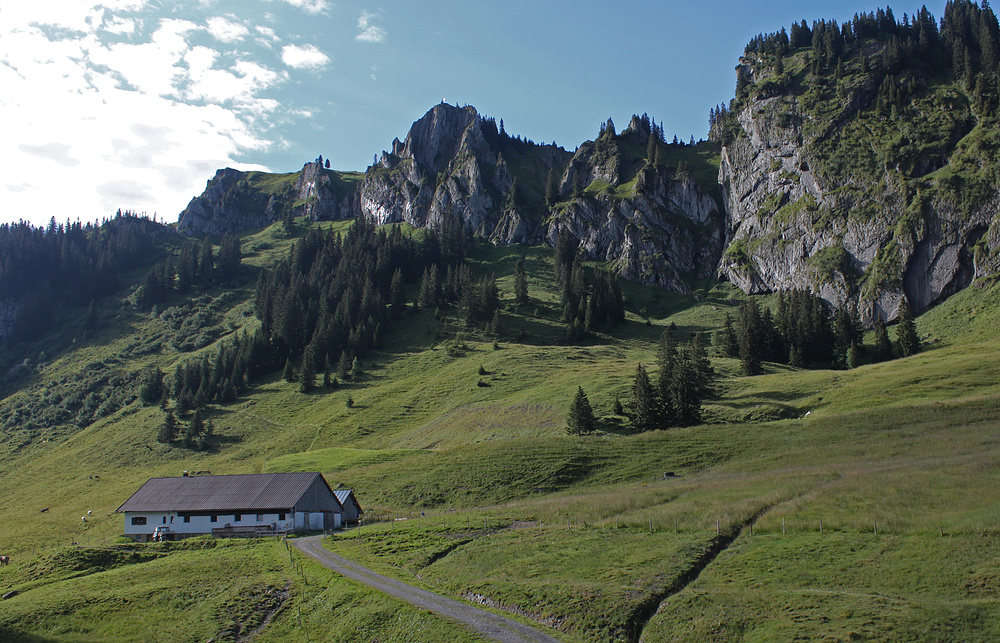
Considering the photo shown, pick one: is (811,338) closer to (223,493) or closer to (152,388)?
(223,493)

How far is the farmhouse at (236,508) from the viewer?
52.6 meters

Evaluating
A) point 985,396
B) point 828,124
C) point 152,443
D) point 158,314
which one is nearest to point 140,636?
point 985,396

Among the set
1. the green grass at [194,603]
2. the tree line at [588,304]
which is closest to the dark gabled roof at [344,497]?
the green grass at [194,603]

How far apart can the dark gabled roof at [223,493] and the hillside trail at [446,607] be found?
19146 mm

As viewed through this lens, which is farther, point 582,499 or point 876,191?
point 876,191

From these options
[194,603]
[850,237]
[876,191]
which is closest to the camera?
[194,603]

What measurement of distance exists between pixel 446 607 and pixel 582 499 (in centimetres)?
2540

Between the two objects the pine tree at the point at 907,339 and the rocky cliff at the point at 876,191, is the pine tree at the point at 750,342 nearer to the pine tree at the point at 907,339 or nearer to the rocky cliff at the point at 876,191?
the pine tree at the point at 907,339

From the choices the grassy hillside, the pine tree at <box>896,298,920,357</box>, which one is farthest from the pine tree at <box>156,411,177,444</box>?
the pine tree at <box>896,298,920,357</box>

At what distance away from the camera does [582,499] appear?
48594mm

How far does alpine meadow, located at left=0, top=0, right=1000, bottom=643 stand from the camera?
83.6 feet

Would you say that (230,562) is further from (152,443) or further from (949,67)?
(949,67)

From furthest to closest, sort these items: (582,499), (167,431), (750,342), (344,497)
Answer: (167,431) → (750,342) → (344,497) → (582,499)

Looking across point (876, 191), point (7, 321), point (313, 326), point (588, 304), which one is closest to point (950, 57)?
point (876, 191)
